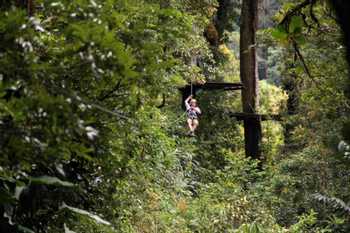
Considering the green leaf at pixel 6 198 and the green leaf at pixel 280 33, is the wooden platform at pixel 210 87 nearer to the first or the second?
the green leaf at pixel 6 198

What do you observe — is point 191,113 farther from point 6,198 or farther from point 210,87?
point 6,198

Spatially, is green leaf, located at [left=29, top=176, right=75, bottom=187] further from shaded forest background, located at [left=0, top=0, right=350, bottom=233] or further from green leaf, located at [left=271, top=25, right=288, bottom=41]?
green leaf, located at [left=271, top=25, right=288, bottom=41]

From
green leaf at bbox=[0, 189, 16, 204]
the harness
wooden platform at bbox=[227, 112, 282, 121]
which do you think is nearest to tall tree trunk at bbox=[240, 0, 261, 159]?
wooden platform at bbox=[227, 112, 282, 121]

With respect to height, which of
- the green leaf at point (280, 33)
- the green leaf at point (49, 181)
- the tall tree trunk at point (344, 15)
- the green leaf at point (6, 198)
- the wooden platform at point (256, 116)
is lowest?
the wooden platform at point (256, 116)

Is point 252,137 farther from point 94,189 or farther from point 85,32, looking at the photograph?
point 85,32

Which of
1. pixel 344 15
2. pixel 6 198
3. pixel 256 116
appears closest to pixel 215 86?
pixel 256 116

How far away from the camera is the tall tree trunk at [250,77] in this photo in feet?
58.7

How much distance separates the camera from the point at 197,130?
1836 cm

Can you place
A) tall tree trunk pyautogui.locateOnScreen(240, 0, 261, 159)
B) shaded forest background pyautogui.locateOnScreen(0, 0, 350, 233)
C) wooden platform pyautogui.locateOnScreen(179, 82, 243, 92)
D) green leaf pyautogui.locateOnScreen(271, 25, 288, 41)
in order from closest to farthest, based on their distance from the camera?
green leaf pyautogui.locateOnScreen(271, 25, 288, 41) < shaded forest background pyautogui.locateOnScreen(0, 0, 350, 233) < wooden platform pyautogui.locateOnScreen(179, 82, 243, 92) < tall tree trunk pyautogui.locateOnScreen(240, 0, 261, 159)

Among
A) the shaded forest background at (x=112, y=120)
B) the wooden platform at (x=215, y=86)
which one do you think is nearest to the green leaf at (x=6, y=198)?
the shaded forest background at (x=112, y=120)

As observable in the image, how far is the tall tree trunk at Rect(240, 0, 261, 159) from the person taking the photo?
17.9m

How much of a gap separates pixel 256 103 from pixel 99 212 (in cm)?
1328

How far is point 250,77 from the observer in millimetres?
18328

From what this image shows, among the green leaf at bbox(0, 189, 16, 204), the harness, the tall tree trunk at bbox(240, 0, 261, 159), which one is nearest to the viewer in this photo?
the green leaf at bbox(0, 189, 16, 204)
